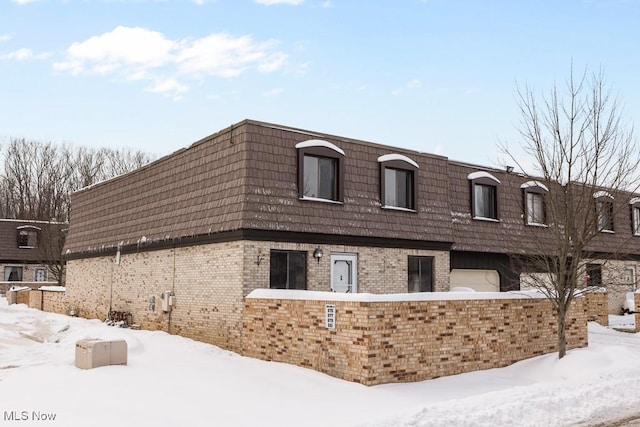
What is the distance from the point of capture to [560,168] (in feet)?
45.8

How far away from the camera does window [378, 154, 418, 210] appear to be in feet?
59.8

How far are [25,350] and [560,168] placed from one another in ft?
44.9

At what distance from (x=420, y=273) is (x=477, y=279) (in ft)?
14.5

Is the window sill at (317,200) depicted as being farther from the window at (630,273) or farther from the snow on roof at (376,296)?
the window at (630,273)

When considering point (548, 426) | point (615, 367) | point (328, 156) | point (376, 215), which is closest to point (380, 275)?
point (376, 215)

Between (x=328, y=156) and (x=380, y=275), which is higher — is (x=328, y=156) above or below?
above

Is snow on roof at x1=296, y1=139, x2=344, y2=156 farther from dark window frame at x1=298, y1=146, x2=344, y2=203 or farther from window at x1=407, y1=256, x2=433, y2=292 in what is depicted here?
window at x1=407, y1=256, x2=433, y2=292

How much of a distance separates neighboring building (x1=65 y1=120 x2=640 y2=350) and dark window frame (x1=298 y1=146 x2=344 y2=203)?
33 mm

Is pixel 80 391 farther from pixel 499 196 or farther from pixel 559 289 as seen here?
pixel 499 196

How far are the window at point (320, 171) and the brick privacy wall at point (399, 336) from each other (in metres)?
3.78

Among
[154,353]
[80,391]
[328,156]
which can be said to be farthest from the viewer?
[328,156]

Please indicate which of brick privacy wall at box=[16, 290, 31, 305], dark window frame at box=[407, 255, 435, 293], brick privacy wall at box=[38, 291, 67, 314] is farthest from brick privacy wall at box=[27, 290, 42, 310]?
dark window frame at box=[407, 255, 435, 293]

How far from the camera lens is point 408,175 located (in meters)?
19.0

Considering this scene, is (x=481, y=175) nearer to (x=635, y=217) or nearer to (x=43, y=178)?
(x=635, y=217)
